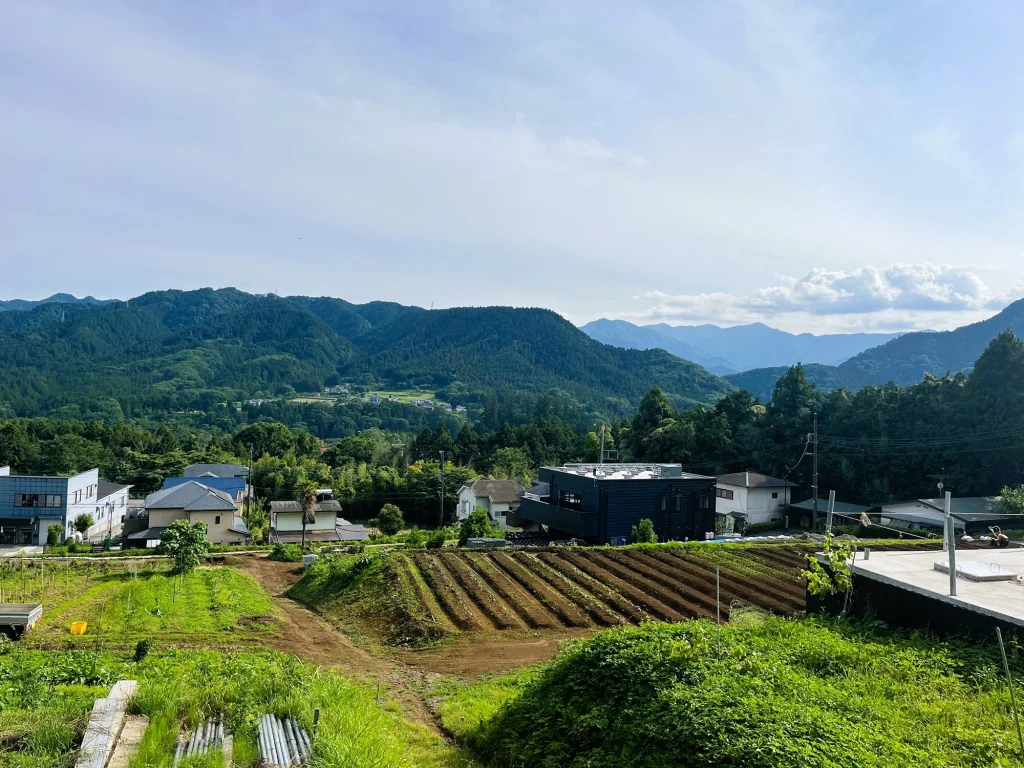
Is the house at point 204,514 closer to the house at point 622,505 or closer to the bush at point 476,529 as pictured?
the bush at point 476,529

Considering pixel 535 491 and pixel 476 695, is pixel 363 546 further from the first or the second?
pixel 476 695

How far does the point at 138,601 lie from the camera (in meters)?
19.6

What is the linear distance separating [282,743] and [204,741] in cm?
71

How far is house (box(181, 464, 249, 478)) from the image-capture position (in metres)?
53.7

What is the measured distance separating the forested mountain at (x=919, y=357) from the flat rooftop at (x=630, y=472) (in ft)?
339

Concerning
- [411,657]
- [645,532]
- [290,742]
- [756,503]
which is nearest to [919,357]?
[756,503]

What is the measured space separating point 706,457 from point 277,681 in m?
44.4

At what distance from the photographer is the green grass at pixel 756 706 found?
5625 millimetres

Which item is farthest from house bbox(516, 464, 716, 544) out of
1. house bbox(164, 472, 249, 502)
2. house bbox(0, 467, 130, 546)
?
house bbox(0, 467, 130, 546)

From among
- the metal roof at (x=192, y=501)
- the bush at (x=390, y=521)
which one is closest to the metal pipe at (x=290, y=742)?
the metal roof at (x=192, y=501)

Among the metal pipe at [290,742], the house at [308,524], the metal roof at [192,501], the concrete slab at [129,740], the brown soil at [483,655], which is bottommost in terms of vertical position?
the house at [308,524]

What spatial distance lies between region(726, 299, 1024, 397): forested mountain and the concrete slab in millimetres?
134073

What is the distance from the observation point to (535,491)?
41219mm

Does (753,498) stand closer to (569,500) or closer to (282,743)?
(569,500)
